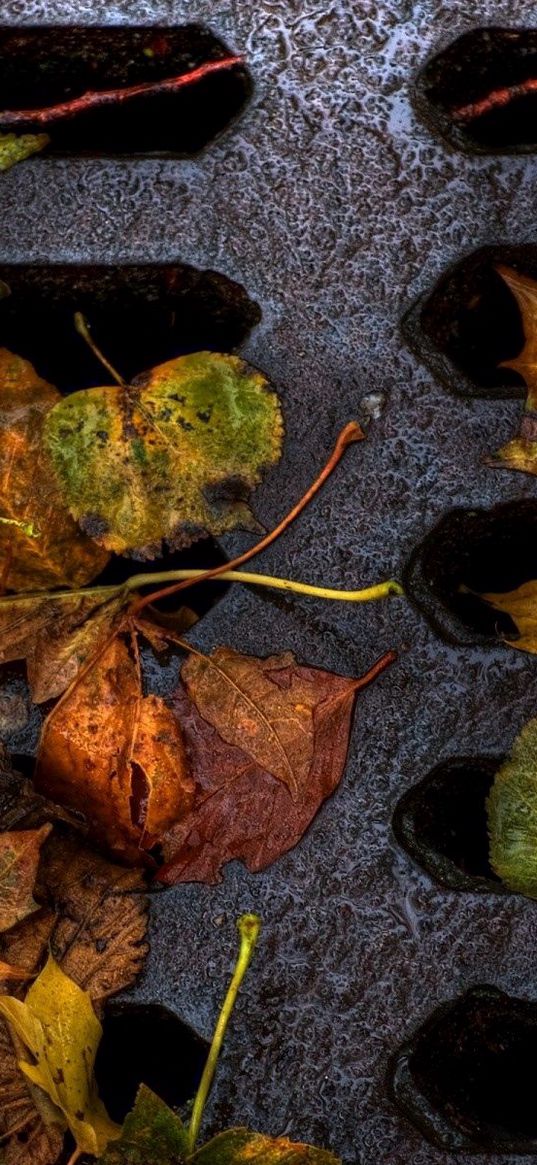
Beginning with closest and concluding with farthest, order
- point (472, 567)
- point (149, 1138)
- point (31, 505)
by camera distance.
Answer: point (149, 1138)
point (31, 505)
point (472, 567)

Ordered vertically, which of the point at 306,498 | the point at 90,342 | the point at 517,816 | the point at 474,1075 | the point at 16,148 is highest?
the point at 16,148

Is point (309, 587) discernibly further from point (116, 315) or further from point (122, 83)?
point (122, 83)

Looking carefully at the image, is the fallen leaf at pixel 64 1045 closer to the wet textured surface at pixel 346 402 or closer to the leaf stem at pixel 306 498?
the wet textured surface at pixel 346 402

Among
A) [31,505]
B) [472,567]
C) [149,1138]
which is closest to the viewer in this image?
[149,1138]

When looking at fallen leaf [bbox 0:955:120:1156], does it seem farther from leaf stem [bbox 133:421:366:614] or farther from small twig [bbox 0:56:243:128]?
small twig [bbox 0:56:243:128]

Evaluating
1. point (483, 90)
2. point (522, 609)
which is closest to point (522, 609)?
point (522, 609)

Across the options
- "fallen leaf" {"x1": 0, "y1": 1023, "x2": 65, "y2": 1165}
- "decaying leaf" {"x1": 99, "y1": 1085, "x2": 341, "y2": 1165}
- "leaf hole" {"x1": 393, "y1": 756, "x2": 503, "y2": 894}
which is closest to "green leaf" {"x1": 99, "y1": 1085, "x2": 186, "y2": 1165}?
"decaying leaf" {"x1": 99, "y1": 1085, "x2": 341, "y2": 1165}

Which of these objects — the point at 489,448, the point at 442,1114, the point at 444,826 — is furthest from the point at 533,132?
the point at 442,1114
